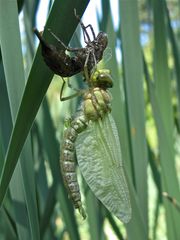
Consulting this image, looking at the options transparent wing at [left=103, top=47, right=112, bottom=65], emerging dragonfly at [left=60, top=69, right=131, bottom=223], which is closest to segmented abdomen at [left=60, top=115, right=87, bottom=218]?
emerging dragonfly at [left=60, top=69, right=131, bottom=223]

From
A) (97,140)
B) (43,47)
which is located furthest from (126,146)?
(43,47)

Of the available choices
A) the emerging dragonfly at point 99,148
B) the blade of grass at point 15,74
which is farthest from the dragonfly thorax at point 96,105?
the blade of grass at point 15,74

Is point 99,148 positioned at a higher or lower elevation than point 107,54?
lower

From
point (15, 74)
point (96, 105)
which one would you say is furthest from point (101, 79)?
point (15, 74)

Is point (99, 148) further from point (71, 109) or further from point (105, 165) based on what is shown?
point (71, 109)

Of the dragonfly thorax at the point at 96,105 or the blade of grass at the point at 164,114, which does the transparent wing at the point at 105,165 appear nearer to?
the dragonfly thorax at the point at 96,105

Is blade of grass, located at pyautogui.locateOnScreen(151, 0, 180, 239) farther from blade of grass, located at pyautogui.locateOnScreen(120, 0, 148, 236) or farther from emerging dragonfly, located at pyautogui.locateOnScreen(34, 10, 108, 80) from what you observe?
emerging dragonfly, located at pyautogui.locateOnScreen(34, 10, 108, 80)
